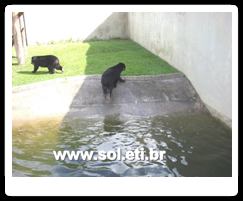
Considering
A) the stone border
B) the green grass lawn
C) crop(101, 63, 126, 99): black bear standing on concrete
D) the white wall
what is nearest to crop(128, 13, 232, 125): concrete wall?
the white wall

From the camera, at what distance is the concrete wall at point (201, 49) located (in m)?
7.01

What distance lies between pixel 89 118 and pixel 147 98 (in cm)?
148

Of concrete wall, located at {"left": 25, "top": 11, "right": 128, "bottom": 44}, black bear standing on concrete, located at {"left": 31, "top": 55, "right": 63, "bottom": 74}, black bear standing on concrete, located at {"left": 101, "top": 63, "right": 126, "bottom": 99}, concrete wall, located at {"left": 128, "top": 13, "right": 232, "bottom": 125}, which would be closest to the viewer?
concrete wall, located at {"left": 128, "top": 13, "right": 232, "bottom": 125}

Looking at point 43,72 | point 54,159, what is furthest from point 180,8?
point 43,72

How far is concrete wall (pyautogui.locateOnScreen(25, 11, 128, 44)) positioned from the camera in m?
15.2

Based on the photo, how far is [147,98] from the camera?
9.36 meters

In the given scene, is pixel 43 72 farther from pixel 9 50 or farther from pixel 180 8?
pixel 180 8

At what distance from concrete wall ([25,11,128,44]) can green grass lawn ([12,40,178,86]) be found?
1.47 feet

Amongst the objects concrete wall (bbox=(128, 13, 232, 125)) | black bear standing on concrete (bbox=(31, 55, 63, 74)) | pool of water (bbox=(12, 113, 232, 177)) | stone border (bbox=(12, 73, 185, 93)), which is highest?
concrete wall (bbox=(128, 13, 232, 125))

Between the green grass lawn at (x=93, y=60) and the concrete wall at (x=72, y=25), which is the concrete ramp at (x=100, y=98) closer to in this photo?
the green grass lawn at (x=93, y=60)

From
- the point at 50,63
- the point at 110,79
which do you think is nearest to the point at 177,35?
the point at 110,79

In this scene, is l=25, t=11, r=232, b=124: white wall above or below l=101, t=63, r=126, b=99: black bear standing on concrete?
above

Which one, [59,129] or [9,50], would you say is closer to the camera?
[9,50]

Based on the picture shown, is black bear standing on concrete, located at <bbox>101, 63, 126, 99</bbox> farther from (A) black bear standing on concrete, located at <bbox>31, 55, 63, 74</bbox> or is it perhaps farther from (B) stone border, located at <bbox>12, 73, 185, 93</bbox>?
(A) black bear standing on concrete, located at <bbox>31, 55, 63, 74</bbox>
